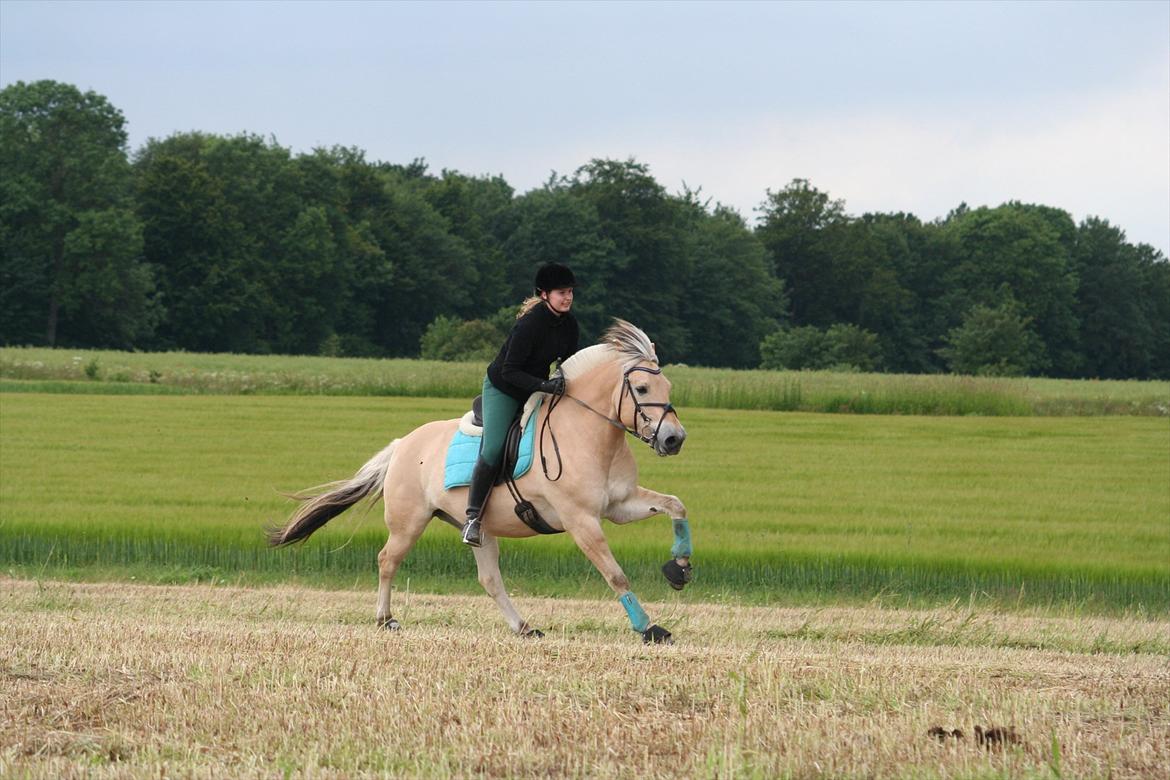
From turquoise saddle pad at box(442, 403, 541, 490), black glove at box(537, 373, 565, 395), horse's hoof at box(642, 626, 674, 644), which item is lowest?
horse's hoof at box(642, 626, 674, 644)

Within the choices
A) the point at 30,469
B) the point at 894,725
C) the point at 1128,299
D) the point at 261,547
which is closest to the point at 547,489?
the point at 894,725

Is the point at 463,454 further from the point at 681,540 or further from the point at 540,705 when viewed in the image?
the point at 540,705

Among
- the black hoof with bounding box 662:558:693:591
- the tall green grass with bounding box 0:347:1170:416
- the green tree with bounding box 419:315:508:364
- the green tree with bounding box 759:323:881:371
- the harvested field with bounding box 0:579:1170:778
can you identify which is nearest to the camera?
the harvested field with bounding box 0:579:1170:778

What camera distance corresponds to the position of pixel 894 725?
22.3 ft

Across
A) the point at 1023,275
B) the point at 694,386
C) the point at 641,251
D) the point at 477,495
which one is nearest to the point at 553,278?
the point at 477,495

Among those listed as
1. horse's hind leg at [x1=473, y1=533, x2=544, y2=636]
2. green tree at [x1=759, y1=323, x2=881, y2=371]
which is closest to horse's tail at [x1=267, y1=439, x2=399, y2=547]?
horse's hind leg at [x1=473, y1=533, x2=544, y2=636]

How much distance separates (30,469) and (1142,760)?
23.0 meters

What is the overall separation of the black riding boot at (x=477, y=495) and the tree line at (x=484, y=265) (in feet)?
211

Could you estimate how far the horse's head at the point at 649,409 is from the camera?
10.0m

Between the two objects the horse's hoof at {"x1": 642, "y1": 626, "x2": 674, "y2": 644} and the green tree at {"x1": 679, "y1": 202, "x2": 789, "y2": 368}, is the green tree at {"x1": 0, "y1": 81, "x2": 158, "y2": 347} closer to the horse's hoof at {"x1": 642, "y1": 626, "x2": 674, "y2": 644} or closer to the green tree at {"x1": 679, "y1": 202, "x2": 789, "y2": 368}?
the green tree at {"x1": 679, "y1": 202, "x2": 789, "y2": 368}

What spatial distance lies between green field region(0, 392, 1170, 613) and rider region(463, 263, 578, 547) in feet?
5.11

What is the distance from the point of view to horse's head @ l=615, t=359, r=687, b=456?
1002 centimetres

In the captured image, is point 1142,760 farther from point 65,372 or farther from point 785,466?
point 65,372

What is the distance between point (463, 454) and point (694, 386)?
120 feet
